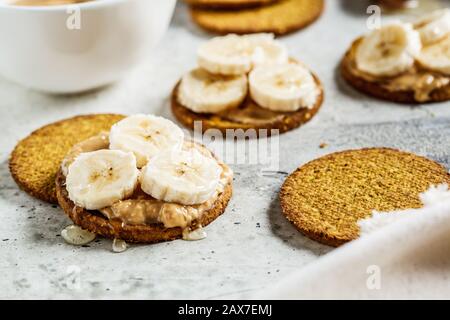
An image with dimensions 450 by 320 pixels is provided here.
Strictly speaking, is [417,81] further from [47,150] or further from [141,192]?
[47,150]

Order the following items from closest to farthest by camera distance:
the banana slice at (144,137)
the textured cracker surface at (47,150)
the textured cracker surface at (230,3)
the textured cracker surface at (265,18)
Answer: the banana slice at (144,137)
the textured cracker surface at (47,150)
the textured cracker surface at (265,18)
the textured cracker surface at (230,3)

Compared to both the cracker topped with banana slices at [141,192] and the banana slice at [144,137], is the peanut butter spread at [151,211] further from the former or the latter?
the banana slice at [144,137]

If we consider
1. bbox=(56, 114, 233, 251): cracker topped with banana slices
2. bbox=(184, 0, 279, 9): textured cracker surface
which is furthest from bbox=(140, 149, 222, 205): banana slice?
bbox=(184, 0, 279, 9): textured cracker surface

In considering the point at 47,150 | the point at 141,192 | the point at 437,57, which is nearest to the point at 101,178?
the point at 141,192

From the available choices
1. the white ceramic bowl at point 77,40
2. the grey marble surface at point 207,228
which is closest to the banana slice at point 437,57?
the grey marble surface at point 207,228

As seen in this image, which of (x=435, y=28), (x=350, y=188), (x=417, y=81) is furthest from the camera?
(x=435, y=28)

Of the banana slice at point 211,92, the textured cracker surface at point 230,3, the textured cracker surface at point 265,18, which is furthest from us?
the textured cracker surface at point 230,3

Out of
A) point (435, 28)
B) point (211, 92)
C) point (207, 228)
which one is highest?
point (435, 28)
